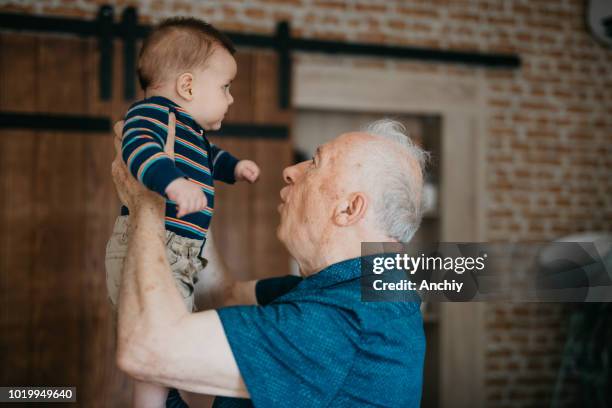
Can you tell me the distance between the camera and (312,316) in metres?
1.31

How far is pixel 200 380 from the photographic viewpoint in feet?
4.16

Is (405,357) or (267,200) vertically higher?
(267,200)

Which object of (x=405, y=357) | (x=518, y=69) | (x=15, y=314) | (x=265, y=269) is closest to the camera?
(x=405, y=357)

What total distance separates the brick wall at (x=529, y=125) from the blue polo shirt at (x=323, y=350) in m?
3.03

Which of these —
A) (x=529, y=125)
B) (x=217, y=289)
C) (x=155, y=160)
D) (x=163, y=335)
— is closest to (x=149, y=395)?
(x=163, y=335)

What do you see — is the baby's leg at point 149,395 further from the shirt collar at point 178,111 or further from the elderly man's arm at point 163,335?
the shirt collar at point 178,111

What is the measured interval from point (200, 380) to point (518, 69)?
3839 mm

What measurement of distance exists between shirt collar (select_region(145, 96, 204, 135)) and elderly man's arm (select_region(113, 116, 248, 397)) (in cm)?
37

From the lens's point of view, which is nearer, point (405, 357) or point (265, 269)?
point (405, 357)

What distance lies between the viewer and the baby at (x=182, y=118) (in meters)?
1.47

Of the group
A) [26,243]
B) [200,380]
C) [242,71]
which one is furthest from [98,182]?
[200,380]

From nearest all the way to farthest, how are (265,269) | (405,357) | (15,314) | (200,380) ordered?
(200,380), (405,357), (15,314), (265,269)

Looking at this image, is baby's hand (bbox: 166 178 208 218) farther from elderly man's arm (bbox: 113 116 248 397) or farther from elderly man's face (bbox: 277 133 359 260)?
elderly man's face (bbox: 277 133 359 260)

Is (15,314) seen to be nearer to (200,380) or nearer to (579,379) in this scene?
(200,380)
